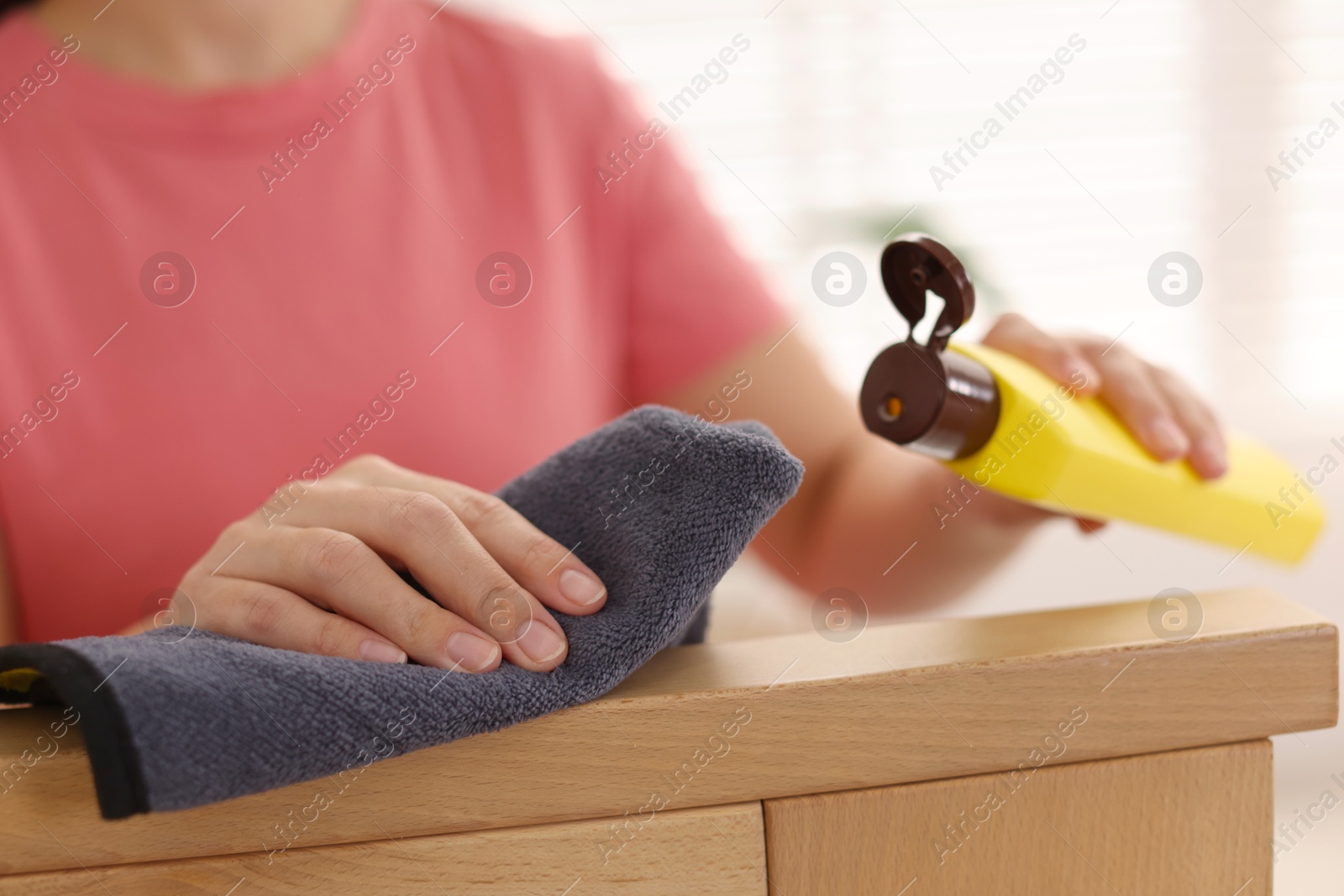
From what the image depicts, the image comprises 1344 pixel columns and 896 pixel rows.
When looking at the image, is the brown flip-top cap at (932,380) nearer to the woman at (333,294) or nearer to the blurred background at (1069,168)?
the woman at (333,294)

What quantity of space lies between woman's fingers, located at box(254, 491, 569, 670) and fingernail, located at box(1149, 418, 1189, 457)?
27 cm

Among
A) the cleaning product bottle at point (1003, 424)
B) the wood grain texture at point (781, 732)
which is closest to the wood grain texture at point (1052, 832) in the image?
the wood grain texture at point (781, 732)

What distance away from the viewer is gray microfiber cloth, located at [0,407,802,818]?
0.25 m

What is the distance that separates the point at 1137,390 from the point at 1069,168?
101 cm

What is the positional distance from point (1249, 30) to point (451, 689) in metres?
1.49

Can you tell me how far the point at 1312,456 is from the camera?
1.30 m

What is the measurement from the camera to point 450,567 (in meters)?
0.32

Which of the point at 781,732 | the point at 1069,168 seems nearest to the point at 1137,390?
the point at 781,732

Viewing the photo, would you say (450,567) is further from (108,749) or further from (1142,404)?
(1142,404)

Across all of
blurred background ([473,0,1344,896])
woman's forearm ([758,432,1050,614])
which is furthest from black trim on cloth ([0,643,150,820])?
blurred background ([473,0,1344,896])

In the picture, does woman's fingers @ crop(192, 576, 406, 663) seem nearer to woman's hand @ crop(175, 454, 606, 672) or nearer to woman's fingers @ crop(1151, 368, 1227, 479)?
woman's hand @ crop(175, 454, 606, 672)

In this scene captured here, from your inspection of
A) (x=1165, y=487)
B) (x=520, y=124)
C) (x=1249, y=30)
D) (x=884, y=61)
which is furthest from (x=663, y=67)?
(x=1165, y=487)

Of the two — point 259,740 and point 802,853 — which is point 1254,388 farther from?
point 259,740

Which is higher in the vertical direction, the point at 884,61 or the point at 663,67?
the point at 884,61
